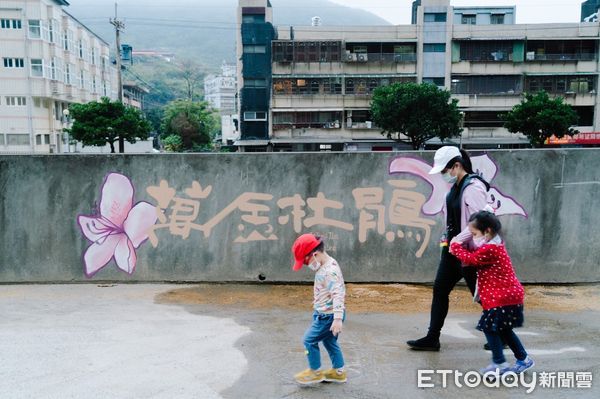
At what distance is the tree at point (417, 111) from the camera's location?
136 ft

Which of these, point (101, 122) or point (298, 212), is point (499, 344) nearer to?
point (298, 212)

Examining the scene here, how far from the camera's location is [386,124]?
42.9 metres

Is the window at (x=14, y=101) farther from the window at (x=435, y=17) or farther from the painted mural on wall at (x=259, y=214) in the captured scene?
the painted mural on wall at (x=259, y=214)

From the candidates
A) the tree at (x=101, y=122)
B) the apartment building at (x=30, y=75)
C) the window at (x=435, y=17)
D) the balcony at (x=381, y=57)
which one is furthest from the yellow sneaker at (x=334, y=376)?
the apartment building at (x=30, y=75)

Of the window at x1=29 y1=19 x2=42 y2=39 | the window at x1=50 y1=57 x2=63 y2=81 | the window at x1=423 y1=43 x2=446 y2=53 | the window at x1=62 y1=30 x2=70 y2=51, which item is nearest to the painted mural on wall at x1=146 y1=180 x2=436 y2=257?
the window at x1=423 y1=43 x2=446 y2=53

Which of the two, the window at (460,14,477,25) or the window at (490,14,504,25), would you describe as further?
the window at (490,14,504,25)

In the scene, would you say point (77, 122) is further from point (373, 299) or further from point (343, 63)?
point (373, 299)

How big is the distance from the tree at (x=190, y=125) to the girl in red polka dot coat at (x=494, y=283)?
56.9 m

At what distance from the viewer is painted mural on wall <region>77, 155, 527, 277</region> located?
6.48 meters

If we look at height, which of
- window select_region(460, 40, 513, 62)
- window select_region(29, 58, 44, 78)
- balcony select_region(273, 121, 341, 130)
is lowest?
balcony select_region(273, 121, 341, 130)

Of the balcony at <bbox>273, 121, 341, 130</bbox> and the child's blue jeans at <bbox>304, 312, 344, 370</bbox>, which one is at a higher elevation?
the balcony at <bbox>273, 121, 341, 130</bbox>

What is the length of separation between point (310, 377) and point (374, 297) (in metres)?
2.38

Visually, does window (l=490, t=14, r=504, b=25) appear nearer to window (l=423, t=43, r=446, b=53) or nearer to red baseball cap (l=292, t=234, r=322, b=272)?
window (l=423, t=43, r=446, b=53)

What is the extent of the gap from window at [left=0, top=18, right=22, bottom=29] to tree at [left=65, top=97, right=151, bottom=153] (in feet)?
41.8
